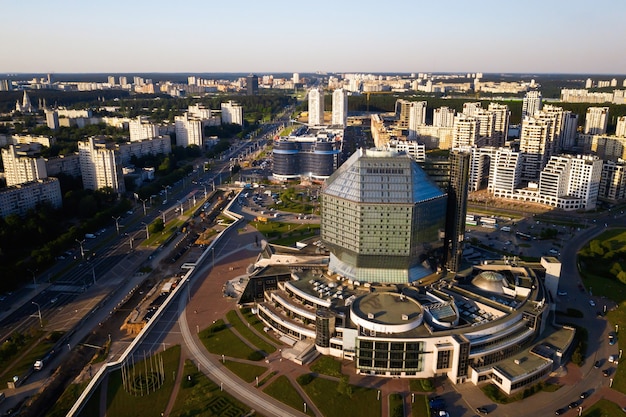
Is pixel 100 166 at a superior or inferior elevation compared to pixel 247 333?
superior

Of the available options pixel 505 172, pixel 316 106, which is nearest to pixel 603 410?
pixel 505 172

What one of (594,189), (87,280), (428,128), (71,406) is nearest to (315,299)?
(71,406)

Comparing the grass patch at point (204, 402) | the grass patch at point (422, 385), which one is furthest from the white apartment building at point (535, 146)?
the grass patch at point (204, 402)

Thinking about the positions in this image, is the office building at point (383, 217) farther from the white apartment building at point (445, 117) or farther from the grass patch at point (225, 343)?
the white apartment building at point (445, 117)

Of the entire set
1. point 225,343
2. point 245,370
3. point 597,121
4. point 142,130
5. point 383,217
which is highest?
point 597,121

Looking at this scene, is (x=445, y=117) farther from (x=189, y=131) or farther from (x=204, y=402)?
(x=204, y=402)

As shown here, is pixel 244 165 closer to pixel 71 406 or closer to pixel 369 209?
pixel 369 209
